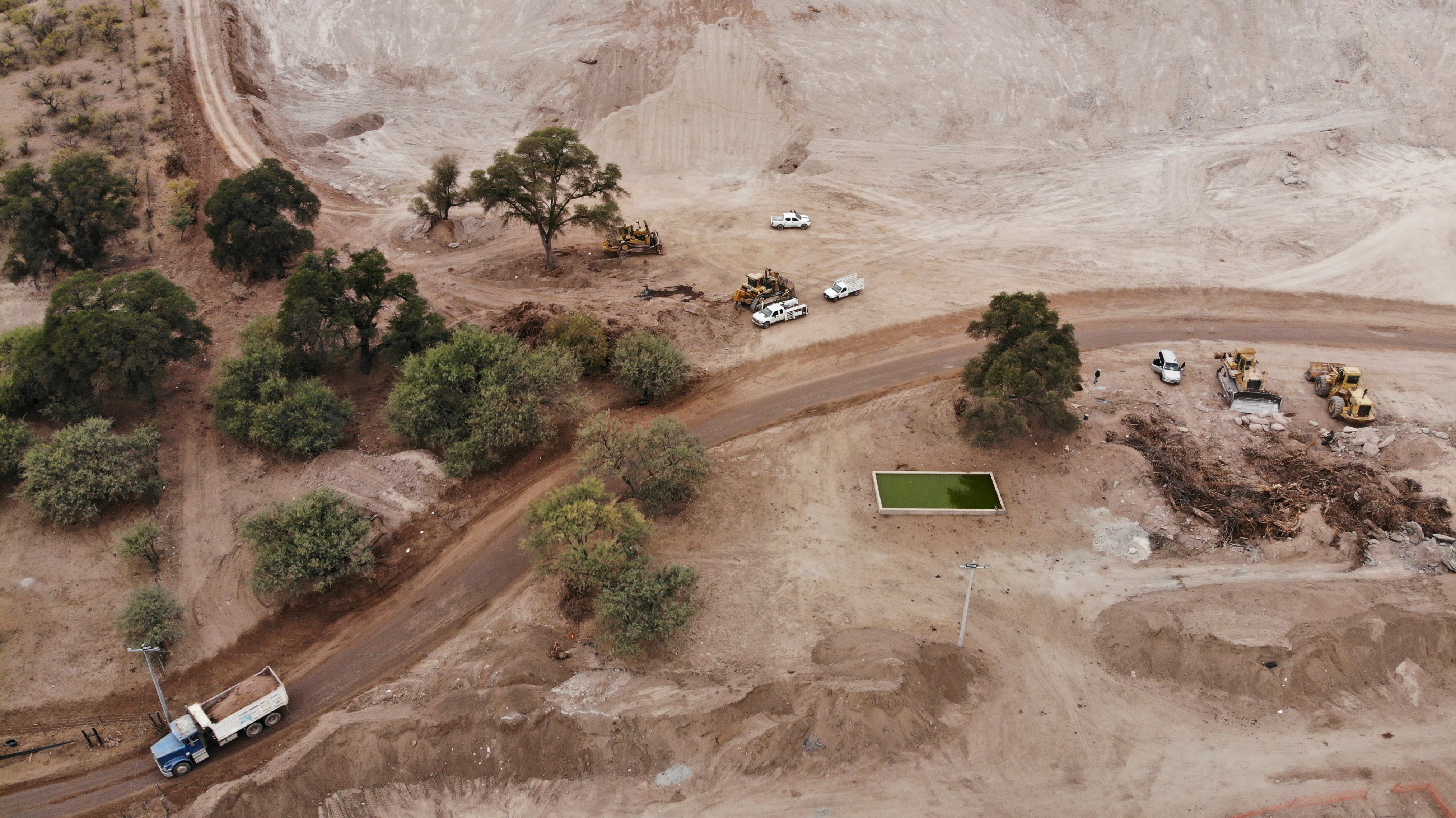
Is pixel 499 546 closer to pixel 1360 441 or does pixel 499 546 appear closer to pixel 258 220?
pixel 258 220

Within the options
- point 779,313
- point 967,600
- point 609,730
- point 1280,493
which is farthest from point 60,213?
point 1280,493

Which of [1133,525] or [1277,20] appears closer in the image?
[1133,525]

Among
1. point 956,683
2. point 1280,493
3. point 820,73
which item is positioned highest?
point 820,73

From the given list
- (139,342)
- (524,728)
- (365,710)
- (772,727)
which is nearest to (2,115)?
(139,342)

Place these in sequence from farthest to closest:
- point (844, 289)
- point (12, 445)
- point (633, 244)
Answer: point (633, 244) → point (844, 289) → point (12, 445)

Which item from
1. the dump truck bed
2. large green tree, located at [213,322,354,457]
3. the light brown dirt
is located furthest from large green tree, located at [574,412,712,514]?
the dump truck bed

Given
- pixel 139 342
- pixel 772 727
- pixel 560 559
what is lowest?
pixel 772 727

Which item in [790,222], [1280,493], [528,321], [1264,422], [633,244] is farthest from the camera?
[790,222]

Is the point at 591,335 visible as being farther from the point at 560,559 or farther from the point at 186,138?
the point at 186,138
